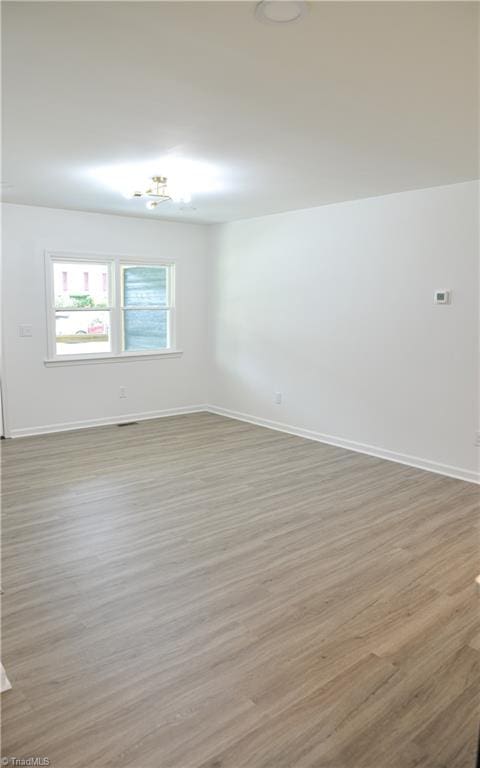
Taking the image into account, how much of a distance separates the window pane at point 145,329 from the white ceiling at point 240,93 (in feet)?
8.12

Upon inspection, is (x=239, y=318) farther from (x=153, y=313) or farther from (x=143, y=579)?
(x=143, y=579)

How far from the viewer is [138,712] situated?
1.91m

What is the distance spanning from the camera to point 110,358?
633 centimetres

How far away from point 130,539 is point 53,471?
164cm

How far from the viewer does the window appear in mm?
5957

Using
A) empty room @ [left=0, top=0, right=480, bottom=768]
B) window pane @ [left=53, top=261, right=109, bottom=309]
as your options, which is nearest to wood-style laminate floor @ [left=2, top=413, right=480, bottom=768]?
empty room @ [left=0, top=0, right=480, bottom=768]

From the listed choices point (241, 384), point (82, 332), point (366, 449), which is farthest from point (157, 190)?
point (366, 449)

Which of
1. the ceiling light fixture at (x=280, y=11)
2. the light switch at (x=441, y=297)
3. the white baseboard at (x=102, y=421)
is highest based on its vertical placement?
the ceiling light fixture at (x=280, y=11)

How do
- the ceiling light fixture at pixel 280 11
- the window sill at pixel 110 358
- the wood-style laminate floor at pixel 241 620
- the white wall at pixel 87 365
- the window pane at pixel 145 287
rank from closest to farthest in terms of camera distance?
the ceiling light fixture at pixel 280 11, the wood-style laminate floor at pixel 241 620, the white wall at pixel 87 365, the window sill at pixel 110 358, the window pane at pixel 145 287

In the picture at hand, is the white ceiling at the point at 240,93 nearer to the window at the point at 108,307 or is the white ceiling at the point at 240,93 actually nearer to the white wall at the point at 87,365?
the white wall at the point at 87,365

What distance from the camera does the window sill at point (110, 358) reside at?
19.4 feet

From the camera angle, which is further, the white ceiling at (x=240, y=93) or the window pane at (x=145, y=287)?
the window pane at (x=145, y=287)

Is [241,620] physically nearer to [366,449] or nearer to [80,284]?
[366,449]

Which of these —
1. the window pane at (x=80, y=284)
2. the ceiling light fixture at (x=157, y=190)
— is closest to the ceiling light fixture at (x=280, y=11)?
the ceiling light fixture at (x=157, y=190)
